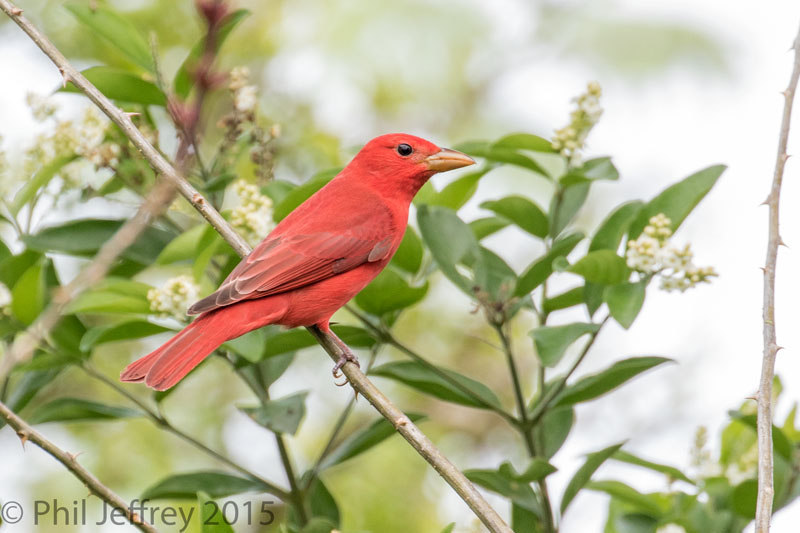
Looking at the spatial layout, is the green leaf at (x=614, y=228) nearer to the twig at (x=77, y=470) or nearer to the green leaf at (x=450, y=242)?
the green leaf at (x=450, y=242)

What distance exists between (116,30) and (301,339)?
125 cm

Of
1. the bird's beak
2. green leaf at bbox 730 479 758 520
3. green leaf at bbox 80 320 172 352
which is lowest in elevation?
green leaf at bbox 730 479 758 520

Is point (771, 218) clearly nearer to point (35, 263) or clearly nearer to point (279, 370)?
point (279, 370)

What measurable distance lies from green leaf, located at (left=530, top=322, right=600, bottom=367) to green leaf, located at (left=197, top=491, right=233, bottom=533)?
3.16 feet

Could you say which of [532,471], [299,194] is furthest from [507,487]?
[299,194]

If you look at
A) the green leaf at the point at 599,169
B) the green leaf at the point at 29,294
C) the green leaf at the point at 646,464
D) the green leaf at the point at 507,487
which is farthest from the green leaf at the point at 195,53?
the green leaf at the point at 646,464

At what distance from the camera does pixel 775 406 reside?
3.58m

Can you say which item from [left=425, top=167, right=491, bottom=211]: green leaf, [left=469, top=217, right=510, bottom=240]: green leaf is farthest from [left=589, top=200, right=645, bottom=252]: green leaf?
[left=425, top=167, right=491, bottom=211]: green leaf

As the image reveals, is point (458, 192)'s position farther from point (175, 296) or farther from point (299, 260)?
point (175, 296)

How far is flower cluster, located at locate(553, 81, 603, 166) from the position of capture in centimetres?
329

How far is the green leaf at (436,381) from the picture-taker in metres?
3.22

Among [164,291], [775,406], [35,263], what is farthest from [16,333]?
[775,406]

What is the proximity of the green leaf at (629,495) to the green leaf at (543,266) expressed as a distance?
2.14ft

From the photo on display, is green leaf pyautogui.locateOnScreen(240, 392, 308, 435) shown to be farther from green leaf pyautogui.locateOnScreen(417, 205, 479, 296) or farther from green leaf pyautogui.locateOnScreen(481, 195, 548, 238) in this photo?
green leaf pyautogui.locateOnScreen(481, 195, 548, 238)
